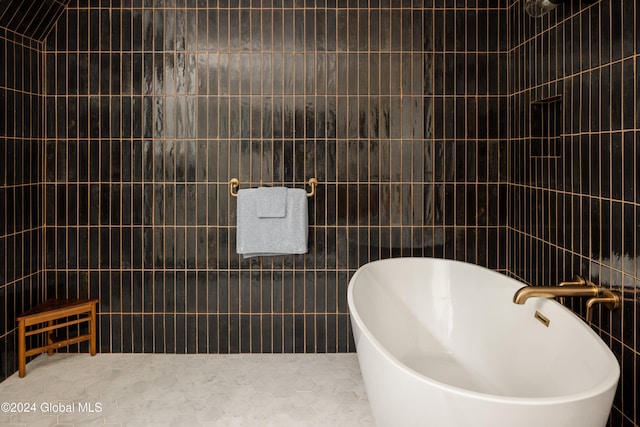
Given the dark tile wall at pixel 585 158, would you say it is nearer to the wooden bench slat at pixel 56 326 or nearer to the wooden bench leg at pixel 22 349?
the wooden bench slat at pixel 56 326

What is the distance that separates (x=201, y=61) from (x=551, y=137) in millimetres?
2080

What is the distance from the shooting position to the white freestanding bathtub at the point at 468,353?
1336 mm

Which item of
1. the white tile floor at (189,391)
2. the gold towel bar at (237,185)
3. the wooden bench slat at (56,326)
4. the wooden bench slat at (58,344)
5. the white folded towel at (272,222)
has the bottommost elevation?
the white tile floor at (189,391)

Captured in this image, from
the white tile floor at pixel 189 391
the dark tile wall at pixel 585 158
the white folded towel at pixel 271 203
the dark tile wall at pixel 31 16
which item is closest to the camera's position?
the dark tile wall at pixel 585 158

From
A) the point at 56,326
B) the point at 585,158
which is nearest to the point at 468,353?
the point at 585,158

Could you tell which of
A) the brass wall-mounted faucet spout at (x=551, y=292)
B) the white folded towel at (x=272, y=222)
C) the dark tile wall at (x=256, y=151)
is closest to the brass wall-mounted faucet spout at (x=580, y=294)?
the brass wall-mounted faucet spout at (x=551, y=292)

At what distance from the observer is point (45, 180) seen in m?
3.15

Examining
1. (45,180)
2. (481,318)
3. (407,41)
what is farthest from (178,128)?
(481,318)

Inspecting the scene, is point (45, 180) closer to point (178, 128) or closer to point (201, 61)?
point (178, 128)

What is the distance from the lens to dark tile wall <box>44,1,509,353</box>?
3115mm

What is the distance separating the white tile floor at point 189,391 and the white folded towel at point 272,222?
0.71m

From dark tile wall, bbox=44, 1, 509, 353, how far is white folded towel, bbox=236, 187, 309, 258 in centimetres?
13

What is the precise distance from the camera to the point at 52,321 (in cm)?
317

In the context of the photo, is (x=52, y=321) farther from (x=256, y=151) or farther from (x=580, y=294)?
(x=580, y=294)
